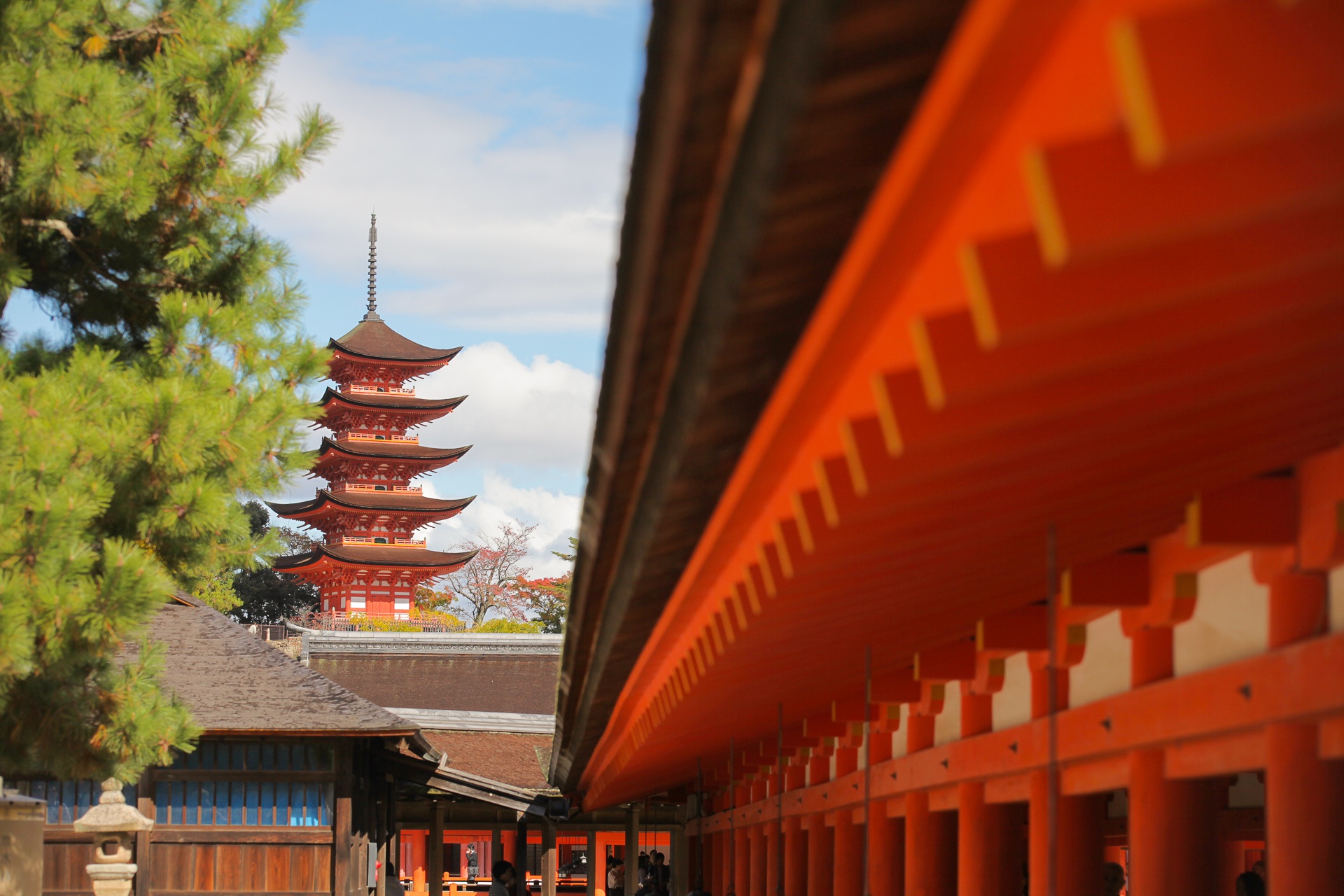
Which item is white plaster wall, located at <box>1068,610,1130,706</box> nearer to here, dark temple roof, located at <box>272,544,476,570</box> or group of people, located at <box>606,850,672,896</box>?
group of people, located at <box>606,850,672,896</box>

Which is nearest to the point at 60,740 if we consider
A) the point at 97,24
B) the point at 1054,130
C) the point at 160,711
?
the point at 160,711

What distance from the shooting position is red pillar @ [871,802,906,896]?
7539 mm

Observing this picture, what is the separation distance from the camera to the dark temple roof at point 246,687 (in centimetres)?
1351

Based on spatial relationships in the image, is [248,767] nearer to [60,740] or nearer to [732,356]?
[60,740]

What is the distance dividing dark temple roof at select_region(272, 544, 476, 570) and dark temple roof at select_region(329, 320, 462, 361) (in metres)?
5.81

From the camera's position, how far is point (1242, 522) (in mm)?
2996

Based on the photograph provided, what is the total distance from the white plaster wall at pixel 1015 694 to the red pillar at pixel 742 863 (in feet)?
27.6

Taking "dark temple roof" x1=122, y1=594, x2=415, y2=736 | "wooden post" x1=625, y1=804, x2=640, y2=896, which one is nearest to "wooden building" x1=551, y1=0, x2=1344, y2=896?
"dark temple roof" x1=122, y1=594, x2=415, y2=736

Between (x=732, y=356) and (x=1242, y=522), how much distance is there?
1479mm

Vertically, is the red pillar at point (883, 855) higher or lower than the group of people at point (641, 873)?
higher

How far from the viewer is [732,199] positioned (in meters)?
1.63

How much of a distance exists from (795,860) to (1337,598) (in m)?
8.65

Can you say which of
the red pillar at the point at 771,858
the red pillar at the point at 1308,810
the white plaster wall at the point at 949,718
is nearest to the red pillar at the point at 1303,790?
the red pillar at the point at 1308,810

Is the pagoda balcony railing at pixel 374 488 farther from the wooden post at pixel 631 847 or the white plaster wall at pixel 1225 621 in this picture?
the white plaster wall at pixel 1225 621
